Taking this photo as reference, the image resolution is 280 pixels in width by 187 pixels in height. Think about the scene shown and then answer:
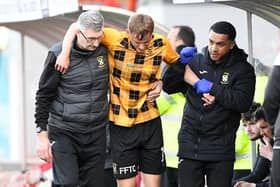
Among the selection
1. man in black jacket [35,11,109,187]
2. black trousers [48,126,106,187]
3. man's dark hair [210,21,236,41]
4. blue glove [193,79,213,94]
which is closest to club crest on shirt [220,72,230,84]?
blue glove [193,79,213,94]

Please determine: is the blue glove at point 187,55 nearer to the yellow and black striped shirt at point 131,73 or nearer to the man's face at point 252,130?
the yellow and black striped shirt at point 131,73

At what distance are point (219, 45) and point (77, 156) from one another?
5.21ft

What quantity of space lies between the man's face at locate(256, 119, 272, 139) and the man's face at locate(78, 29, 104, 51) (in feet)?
5.08

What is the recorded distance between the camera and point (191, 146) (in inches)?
324

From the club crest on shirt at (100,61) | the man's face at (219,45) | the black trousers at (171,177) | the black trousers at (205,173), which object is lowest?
the black trousers at (171,177)

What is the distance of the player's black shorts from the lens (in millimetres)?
8359

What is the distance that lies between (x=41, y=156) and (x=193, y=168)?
1317mm

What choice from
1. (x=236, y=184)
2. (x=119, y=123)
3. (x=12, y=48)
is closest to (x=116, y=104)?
(x=119, y=123)

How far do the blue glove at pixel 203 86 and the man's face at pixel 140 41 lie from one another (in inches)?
21.0

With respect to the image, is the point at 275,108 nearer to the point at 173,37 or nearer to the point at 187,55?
the point at 187,55

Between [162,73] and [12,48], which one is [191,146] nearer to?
[162,73]

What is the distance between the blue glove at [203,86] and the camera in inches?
320

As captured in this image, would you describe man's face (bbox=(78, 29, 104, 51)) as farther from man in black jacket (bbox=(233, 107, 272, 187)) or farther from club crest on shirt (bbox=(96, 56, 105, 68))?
man in black jacket (bbox=(233, 107, 272, 187))

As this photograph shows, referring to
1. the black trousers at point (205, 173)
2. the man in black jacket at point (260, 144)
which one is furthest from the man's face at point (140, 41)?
the man in black jacket at point (260, 144)
